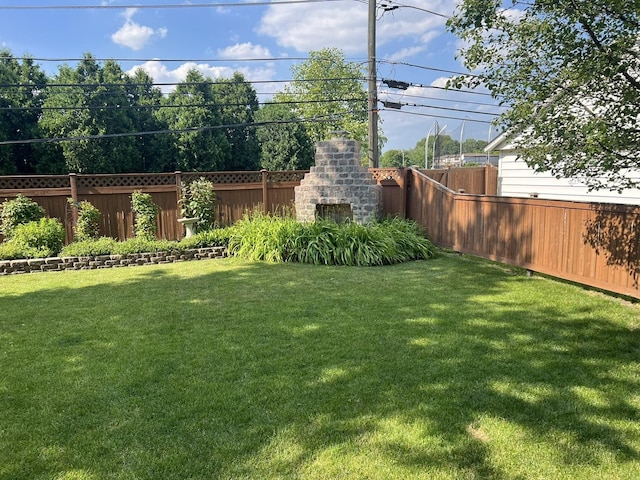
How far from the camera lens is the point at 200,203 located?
10008mm

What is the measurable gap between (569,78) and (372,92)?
9.10m

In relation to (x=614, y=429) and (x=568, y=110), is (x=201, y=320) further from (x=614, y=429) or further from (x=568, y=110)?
(x=568, y=110)

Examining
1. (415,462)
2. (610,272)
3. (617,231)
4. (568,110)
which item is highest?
(568,110)

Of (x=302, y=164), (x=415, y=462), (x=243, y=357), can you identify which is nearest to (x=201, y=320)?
(x=243, y=357)

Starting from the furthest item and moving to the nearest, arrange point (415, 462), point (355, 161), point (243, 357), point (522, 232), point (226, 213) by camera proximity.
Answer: point (226, 213) → point (355, 161) → point (522, 232) → point (243, 357) → point (415, 462)

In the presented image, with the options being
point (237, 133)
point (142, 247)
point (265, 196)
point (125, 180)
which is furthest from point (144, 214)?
point (237, 133)

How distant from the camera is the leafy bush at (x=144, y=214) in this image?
9641 mm

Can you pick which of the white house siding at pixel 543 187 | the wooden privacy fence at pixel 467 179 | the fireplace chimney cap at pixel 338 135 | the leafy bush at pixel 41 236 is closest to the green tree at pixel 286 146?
the wooden privacy fence at pixel 467 179

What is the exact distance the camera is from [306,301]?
213 inches

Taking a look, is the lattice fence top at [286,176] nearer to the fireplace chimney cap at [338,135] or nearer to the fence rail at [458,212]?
the fence rail at [458,212]

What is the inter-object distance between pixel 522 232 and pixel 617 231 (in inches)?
63.3

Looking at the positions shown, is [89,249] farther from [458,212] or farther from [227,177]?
[458,212]

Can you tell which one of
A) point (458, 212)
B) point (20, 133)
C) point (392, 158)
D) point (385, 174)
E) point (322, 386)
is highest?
point (392, 158)

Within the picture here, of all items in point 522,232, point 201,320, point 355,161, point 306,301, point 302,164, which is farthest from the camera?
point 302,164
